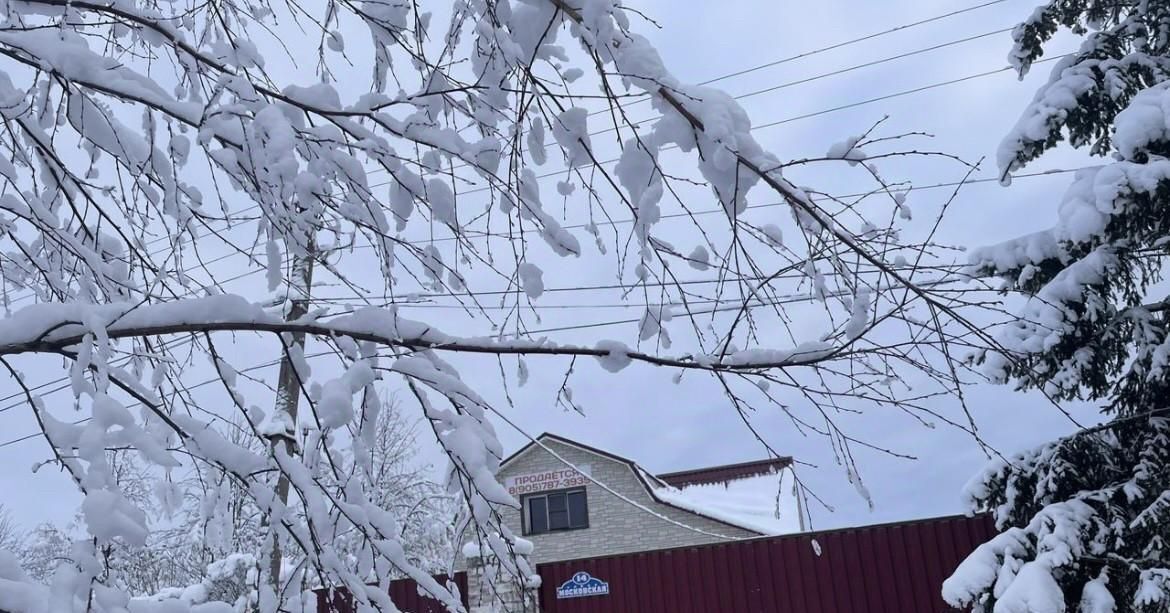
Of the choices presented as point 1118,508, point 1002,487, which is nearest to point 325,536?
point 1118,508

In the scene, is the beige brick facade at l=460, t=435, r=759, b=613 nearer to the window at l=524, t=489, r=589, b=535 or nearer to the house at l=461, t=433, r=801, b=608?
the house at l=461, t=433, r=801, b=608

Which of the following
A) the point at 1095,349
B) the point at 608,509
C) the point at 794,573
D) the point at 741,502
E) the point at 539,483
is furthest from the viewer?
the point at 741,502

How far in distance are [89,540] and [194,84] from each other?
179 centimetres

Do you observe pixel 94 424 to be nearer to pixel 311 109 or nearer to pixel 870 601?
pixel 311 109

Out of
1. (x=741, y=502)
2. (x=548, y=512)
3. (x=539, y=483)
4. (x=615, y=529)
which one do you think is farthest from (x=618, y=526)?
(x=741, y=502)

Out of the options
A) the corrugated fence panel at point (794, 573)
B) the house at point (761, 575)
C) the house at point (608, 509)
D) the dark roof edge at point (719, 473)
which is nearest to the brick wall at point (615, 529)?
the house at point (608, 509)

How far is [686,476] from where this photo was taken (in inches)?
819

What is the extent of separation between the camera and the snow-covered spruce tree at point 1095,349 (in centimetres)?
451

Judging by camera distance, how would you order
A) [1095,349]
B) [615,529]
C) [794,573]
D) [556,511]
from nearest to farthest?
[1095,349]
[794,573]
[615,529]
[556,511]

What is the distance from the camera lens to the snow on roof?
16484mm

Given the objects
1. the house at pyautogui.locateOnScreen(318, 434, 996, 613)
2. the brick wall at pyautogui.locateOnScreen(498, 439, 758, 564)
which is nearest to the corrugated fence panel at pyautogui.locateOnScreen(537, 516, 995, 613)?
the house at pyautogui.locateOnScreen(318, 434, 996, 613)

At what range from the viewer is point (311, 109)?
188 cm

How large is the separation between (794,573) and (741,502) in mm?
12178

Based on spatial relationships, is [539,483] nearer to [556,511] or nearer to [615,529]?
[556,511]
